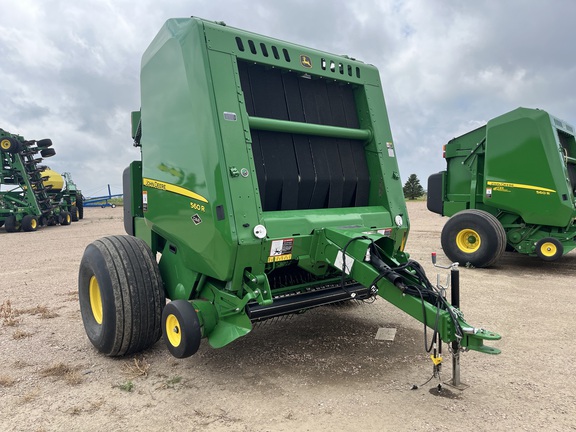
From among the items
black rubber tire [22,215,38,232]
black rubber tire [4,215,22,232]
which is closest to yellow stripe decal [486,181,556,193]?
black rubber tire [22,215,38,232]

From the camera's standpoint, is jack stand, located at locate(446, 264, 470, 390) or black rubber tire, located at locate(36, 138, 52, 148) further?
black rubber tire, located at locate(36, 138, 52, 148)

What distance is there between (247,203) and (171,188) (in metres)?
0.75

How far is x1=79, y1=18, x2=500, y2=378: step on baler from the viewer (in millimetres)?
3166

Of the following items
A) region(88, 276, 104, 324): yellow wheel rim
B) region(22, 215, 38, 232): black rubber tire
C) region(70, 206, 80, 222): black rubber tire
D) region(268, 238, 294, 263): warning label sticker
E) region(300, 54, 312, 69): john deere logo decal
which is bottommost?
region(88, 276, 104, 324): yellow wheel rim

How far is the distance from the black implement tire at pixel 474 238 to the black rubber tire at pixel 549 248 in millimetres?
597

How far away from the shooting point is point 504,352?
381cm

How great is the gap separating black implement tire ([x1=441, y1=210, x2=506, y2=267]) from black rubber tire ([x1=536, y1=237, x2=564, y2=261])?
597 mm

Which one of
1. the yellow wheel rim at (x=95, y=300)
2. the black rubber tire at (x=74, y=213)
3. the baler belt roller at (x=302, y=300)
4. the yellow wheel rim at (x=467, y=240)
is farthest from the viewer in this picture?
the black rubber tire at (x=74, y=213)

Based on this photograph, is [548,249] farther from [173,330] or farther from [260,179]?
[173,330]

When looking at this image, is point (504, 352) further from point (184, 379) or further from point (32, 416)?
point (32, 416)

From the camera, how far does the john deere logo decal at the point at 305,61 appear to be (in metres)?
3.83

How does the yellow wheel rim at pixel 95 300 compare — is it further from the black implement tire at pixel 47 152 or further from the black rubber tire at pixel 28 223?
the black implement tire at pixel 47 152

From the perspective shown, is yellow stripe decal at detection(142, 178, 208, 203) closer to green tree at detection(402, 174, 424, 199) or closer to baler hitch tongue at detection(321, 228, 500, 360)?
baler hitch tongue at detection(321, 228, 500, 360)

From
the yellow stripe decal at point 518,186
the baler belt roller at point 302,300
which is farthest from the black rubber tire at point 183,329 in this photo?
the yellow stripe decal at point 518,186
